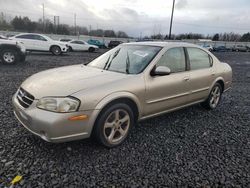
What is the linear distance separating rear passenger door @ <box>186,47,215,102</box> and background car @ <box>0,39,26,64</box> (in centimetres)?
854

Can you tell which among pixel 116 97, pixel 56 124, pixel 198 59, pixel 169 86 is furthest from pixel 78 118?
pixel 198 59

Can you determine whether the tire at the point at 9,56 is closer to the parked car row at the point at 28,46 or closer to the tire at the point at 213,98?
the parked car row at the point at 28,46

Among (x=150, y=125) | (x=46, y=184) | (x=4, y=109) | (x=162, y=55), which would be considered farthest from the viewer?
(x=4, y=109)

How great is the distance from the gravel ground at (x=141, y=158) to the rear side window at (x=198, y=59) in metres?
1.21

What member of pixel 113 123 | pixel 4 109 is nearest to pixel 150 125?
pixel 113 123

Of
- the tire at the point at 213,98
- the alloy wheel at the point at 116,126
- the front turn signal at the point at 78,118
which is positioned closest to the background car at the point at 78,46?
the tire at the point at 213,98

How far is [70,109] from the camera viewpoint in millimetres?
2562

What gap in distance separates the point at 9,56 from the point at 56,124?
348 inches

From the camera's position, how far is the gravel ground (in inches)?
95.2

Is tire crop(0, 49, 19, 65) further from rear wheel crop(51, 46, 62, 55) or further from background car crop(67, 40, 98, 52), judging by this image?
background car crop(67, 40, 98, 52)

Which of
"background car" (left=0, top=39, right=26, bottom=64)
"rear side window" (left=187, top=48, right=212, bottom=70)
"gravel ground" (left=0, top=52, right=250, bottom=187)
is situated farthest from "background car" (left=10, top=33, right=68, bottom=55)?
"rear side window" (left=187, top=48, right=212, bottom=70)

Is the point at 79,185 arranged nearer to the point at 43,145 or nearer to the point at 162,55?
the point at 43,145

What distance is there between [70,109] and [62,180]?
0.82m

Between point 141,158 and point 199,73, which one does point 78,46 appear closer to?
point 199,73
